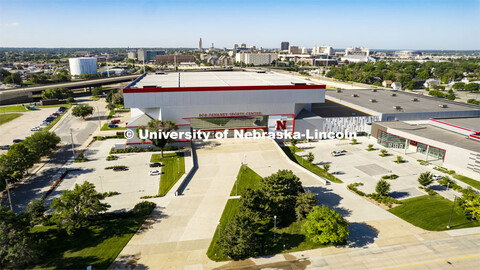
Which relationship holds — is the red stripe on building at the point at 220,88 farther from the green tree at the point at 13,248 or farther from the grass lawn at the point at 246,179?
the green tree at the point at 13,248

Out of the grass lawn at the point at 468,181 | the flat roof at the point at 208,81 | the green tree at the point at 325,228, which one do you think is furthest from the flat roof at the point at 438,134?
the green tree at the point at 325,228

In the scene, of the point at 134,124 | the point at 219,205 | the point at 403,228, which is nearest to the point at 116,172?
the point at 134,124

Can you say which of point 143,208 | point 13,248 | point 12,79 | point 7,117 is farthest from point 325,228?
point 12,79

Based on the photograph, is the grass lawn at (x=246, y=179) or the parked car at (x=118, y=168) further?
the parked car at (x=118, y=168)

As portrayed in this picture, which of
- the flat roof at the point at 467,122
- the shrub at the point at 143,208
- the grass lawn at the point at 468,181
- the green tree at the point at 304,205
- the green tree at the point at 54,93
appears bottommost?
the shrub at the point at 143,208

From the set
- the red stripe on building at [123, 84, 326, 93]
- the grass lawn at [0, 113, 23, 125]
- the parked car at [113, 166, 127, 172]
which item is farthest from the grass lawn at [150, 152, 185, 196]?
the grass lawn at [0, 113, 23, 125]

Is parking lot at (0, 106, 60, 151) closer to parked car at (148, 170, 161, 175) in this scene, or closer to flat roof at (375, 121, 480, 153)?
parked car at (148, 170, 161, 175)
